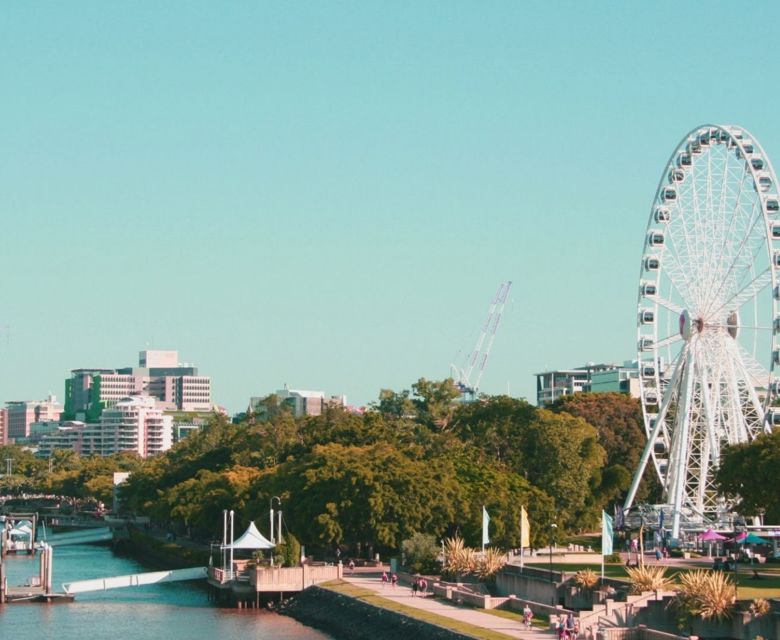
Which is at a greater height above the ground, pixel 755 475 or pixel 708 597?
pixel 755 475

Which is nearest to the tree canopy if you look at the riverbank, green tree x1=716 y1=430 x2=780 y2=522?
the riverbank

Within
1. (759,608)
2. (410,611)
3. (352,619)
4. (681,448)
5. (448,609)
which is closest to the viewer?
(759,608)

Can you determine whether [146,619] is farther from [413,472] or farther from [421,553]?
[413,472]

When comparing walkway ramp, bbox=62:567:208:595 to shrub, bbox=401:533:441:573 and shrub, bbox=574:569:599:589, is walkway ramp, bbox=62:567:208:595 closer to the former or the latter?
shrub, bbox=401:533:441:573

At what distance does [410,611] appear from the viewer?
8219cm

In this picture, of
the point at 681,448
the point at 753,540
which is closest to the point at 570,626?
the point at 753,540

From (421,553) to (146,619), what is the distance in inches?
718

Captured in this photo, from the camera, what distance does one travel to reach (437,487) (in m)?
114

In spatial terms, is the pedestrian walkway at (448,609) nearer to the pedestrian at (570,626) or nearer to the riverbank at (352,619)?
the pedestrian at (570,626)

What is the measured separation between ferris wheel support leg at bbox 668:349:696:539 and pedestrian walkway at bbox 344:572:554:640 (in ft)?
73.2

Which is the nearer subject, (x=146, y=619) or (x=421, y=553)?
(x=146, y=619)

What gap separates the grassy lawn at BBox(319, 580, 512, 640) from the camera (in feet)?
234

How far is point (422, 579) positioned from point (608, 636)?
2718 centimetres

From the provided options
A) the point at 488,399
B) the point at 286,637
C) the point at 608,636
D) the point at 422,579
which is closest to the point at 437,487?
the point at 422,579
